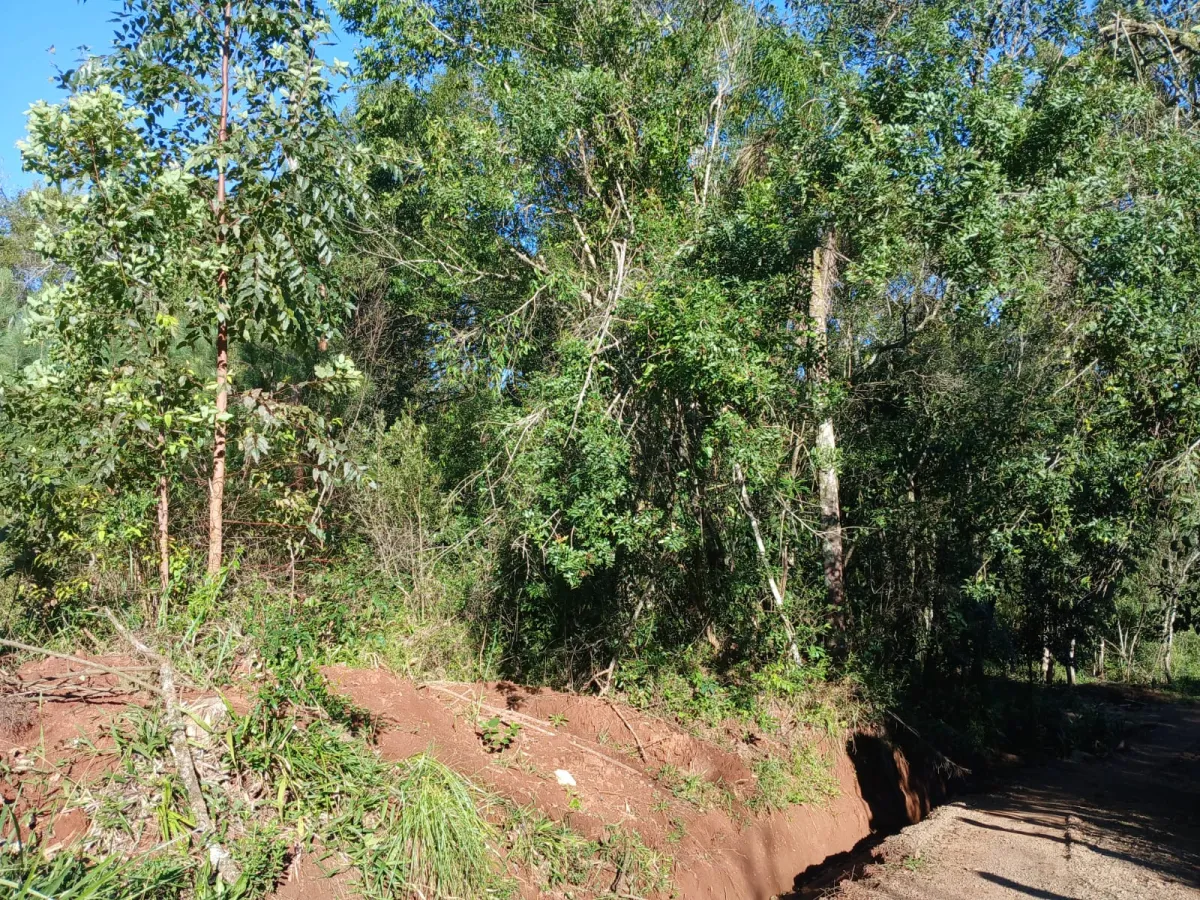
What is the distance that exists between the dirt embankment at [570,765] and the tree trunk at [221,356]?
1.16 metres

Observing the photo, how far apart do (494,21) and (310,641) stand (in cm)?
1076

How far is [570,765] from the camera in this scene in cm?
820

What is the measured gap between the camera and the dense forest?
7129 millimetres

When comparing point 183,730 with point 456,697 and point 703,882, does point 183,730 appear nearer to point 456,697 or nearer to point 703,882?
point 456,697

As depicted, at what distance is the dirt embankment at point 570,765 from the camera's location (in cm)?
559

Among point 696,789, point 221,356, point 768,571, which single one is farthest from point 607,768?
point 221,356

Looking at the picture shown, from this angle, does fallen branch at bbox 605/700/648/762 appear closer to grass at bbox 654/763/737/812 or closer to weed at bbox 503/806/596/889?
grass at bbox 654/763/737/812

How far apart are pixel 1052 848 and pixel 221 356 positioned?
8.84 m

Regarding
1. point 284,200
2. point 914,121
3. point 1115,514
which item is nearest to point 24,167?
point 284,200

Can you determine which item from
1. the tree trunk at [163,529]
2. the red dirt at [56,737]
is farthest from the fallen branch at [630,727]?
the red dirt at [56,737]

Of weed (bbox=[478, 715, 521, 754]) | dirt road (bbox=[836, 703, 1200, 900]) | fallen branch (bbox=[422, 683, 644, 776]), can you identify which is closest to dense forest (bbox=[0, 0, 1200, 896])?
fallen branch (bbox=[422, 683, 644, 776])

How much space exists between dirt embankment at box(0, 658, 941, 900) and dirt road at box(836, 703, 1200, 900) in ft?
3.54

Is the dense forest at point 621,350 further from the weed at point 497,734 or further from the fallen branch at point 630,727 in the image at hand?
the weed at point 497,734

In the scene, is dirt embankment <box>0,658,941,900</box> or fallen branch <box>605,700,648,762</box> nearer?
dirt embankment <box>0,658,941,900</box>
